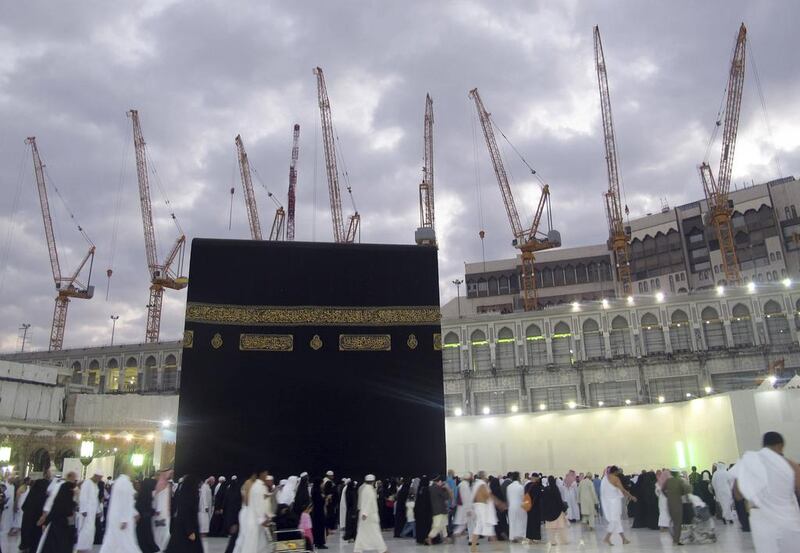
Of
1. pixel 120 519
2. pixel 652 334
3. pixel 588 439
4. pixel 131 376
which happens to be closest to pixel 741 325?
pixel 652 334

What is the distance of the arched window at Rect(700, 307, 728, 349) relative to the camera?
3375 centimetres

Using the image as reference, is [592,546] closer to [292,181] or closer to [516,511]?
[516,511]

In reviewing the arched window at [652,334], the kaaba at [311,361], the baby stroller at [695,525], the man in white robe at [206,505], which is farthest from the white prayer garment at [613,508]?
the arched window at [652,334]

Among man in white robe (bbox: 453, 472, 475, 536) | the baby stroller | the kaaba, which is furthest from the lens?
the kaaba

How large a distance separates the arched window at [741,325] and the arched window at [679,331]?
7.27 ft

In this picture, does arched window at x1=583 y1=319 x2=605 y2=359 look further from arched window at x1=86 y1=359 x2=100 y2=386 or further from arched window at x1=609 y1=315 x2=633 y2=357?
arched window at x1=86 y1=359 x2=100 y2=386

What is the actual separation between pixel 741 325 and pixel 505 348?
12.4 m

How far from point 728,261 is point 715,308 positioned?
51.0 ft

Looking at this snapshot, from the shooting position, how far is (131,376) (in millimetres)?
46156

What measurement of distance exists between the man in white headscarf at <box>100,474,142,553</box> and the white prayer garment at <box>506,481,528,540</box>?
6083mm

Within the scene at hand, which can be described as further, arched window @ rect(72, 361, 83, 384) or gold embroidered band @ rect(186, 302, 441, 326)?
arched window @ rect(72, 361, 83, 384)

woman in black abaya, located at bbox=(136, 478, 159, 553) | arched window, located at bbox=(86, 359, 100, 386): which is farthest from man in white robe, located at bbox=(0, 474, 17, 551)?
arched window, located at bbox=(86, 359, 100, 386)

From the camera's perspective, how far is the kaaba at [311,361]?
47.6 ft

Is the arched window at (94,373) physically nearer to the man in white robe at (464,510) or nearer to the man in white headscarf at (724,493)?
the man in white robe at (464,510)
